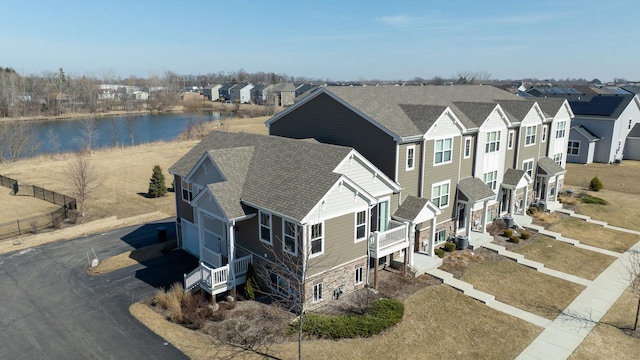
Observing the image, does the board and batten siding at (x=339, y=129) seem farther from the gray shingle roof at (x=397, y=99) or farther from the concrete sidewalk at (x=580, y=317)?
the concrete sidewalk at (x=580, y=317)

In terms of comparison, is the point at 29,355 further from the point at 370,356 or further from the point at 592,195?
the point at 592,195

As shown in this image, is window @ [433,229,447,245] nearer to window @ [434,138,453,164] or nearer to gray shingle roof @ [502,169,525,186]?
window @ [434,138,453,164]

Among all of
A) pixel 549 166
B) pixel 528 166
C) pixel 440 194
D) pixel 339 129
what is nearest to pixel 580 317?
pixel 440 194

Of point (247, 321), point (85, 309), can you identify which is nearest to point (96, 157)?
point (85, 309)

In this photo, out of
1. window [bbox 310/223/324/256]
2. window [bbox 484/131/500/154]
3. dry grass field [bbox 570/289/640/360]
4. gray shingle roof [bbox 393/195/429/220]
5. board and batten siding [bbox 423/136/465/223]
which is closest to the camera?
dry grass field [bbox 570/289/640/360]

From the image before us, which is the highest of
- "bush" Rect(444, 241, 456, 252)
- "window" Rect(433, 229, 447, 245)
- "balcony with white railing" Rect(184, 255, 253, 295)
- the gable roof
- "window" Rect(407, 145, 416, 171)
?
"window" Rect(407, 145, 416, 171)

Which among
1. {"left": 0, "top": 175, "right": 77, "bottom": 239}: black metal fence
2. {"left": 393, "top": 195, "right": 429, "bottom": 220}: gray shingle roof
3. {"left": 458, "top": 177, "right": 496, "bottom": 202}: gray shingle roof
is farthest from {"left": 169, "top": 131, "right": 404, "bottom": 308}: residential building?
{"left": 0, "top": 175, "right": 77, "bottom": 239}: black metal fence

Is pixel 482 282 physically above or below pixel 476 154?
below
